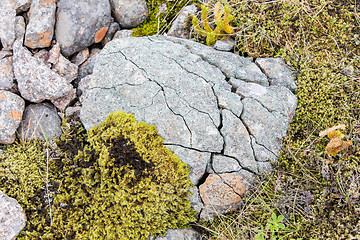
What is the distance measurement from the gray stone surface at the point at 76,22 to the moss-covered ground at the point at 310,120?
2.08m

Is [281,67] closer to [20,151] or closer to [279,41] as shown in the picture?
[279,41]

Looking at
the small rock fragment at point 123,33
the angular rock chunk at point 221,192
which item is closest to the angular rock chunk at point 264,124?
the angular rock chunk at point 221,192

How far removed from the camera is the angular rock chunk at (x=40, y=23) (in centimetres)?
380

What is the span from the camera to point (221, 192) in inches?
127

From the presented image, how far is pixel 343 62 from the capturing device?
376 centimetres

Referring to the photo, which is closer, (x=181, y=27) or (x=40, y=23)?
(x=40, y=23)

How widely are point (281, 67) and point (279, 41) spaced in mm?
432

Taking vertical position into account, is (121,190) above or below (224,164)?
above

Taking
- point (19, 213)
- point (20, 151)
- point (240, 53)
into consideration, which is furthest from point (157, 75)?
point (19, 213)

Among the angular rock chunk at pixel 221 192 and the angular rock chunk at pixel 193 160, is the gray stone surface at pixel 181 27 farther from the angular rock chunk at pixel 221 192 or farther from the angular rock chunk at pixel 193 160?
the angular rock chunk at pixel 221 192

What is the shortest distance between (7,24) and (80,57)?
3.28 ft

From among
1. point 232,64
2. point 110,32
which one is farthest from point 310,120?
point 110,32

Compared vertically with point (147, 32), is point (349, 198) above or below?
below

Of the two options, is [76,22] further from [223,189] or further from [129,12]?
[223,189]
